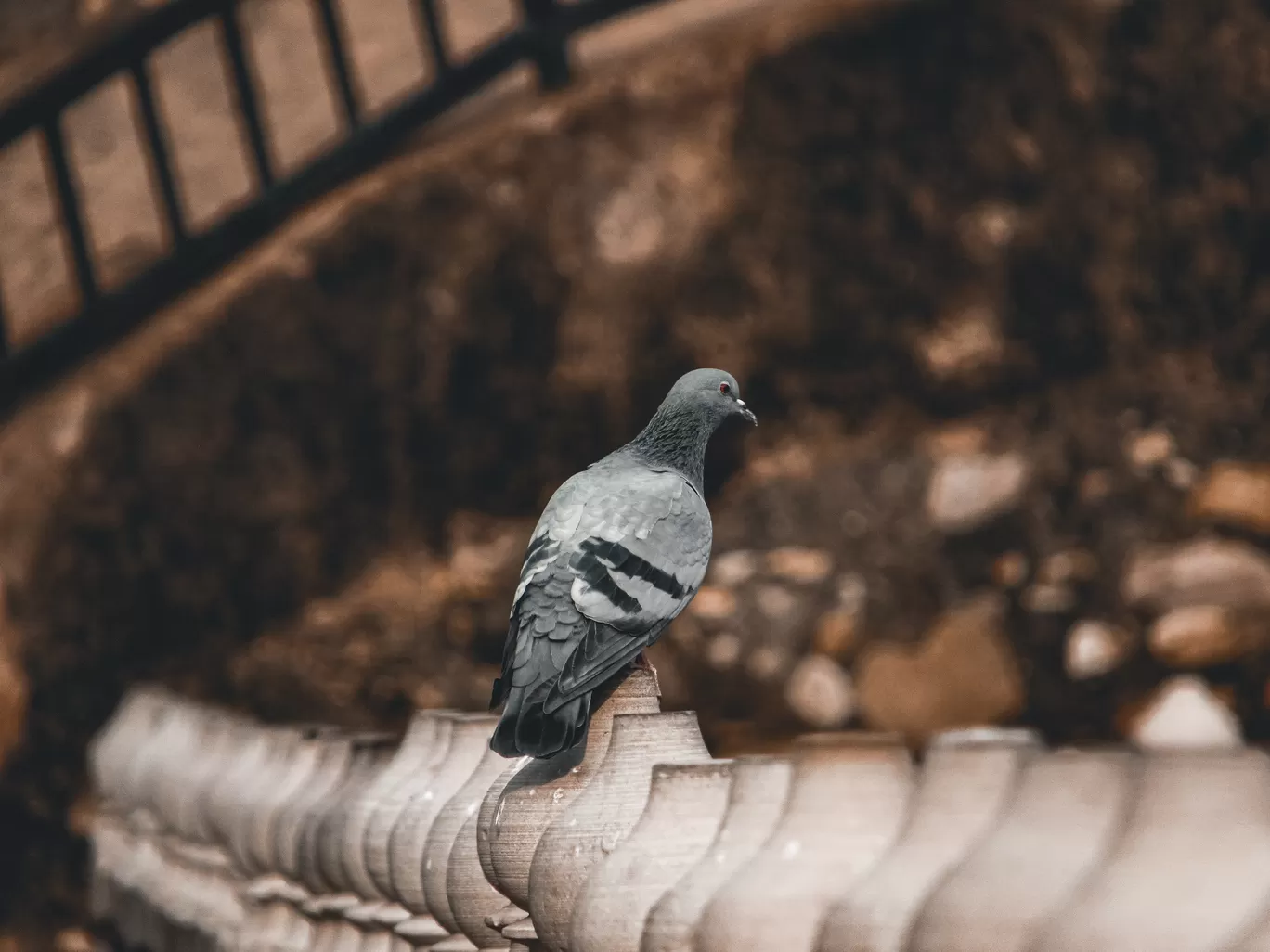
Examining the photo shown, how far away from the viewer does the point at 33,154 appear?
817cm

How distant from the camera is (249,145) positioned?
701 cm

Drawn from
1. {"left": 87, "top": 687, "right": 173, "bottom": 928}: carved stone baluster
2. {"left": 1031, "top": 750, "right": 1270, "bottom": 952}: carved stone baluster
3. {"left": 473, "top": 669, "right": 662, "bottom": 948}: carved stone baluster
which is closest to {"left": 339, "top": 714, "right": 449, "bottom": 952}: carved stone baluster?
{"left": 473, "top": 669, "right": 662, "bottom": 948}: carved stone baluster

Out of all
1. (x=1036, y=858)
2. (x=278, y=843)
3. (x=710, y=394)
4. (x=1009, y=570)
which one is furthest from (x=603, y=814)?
(x=1009, y=570)

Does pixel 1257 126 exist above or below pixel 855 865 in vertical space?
below

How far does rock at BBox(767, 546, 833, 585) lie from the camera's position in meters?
7.00

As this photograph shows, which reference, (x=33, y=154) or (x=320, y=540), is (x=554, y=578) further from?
(x=33, y=154)

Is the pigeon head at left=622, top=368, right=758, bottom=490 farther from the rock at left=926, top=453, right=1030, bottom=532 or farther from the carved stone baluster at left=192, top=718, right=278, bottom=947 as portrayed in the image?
the rock at left=926, top=453, right=1030, bottom=532

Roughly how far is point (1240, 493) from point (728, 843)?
513 centimetres

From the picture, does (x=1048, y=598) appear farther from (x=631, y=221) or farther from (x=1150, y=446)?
(x=631, y=221)

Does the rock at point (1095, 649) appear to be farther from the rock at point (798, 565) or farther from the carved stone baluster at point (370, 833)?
the carved stone baluster at point (370, 833)

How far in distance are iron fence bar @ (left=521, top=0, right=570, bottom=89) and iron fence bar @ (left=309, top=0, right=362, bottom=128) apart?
0.75 m

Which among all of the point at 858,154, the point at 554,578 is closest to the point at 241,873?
the point at 554,578

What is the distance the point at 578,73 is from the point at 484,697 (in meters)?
2.56

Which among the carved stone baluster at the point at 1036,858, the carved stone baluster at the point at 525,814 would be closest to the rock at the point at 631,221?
the carved stone baluster at the point at 525,814
